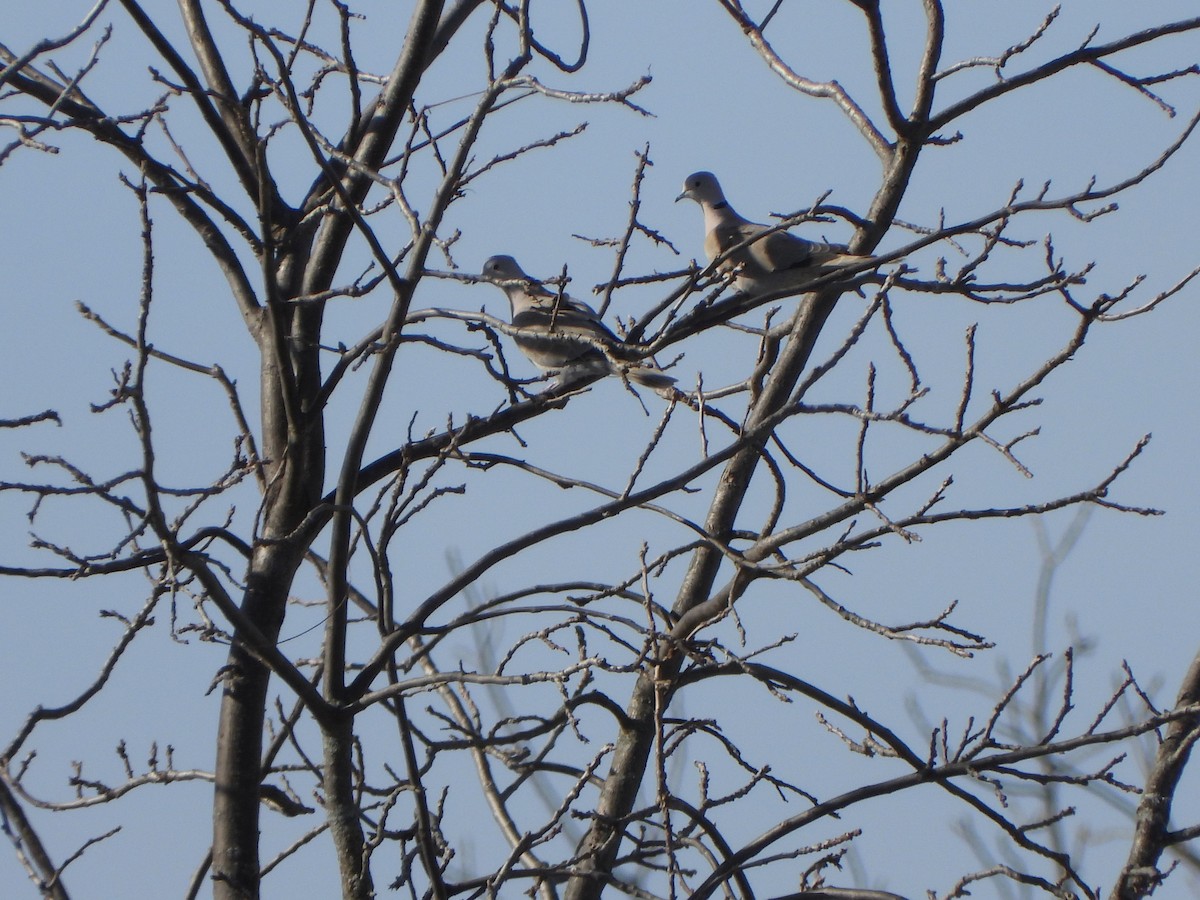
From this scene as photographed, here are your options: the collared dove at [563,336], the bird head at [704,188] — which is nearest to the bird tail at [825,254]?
the collared dove at [563,336]

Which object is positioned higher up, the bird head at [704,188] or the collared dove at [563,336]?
the bird head at [704,188]

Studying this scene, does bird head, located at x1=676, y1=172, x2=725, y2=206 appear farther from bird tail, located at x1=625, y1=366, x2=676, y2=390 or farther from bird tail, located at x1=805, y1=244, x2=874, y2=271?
bird tail, located at x1=625, y1=366, x2=676, y2=390

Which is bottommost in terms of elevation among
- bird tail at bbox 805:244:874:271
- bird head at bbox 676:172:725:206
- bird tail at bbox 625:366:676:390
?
bird tail at bbox 625:366:676:390

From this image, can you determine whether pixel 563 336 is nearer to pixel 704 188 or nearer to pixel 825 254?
pixel 825 254

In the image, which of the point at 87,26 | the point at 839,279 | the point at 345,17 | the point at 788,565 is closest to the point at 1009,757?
the point at 788,565

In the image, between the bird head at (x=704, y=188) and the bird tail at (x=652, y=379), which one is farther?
the bird head at (x=704, y=188)

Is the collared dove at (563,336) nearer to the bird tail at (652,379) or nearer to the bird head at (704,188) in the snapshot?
the bird tail at (652,379)

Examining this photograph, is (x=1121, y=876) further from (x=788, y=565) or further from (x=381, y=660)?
(x=381, y=660)

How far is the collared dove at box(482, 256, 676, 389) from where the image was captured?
338 centimetres

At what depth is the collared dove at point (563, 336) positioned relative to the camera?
338 centimetres

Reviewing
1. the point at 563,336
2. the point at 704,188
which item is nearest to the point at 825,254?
the point at 704,188

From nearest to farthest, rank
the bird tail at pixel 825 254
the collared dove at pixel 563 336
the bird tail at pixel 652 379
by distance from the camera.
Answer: the collared dove at pixel 563 336
the bird tail at pixel 652 379
the bird tail at pixel 825 254

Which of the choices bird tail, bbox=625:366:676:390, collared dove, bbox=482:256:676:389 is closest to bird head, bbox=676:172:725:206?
collared dove, bbox=482:256:676:389

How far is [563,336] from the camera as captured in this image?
343cm
